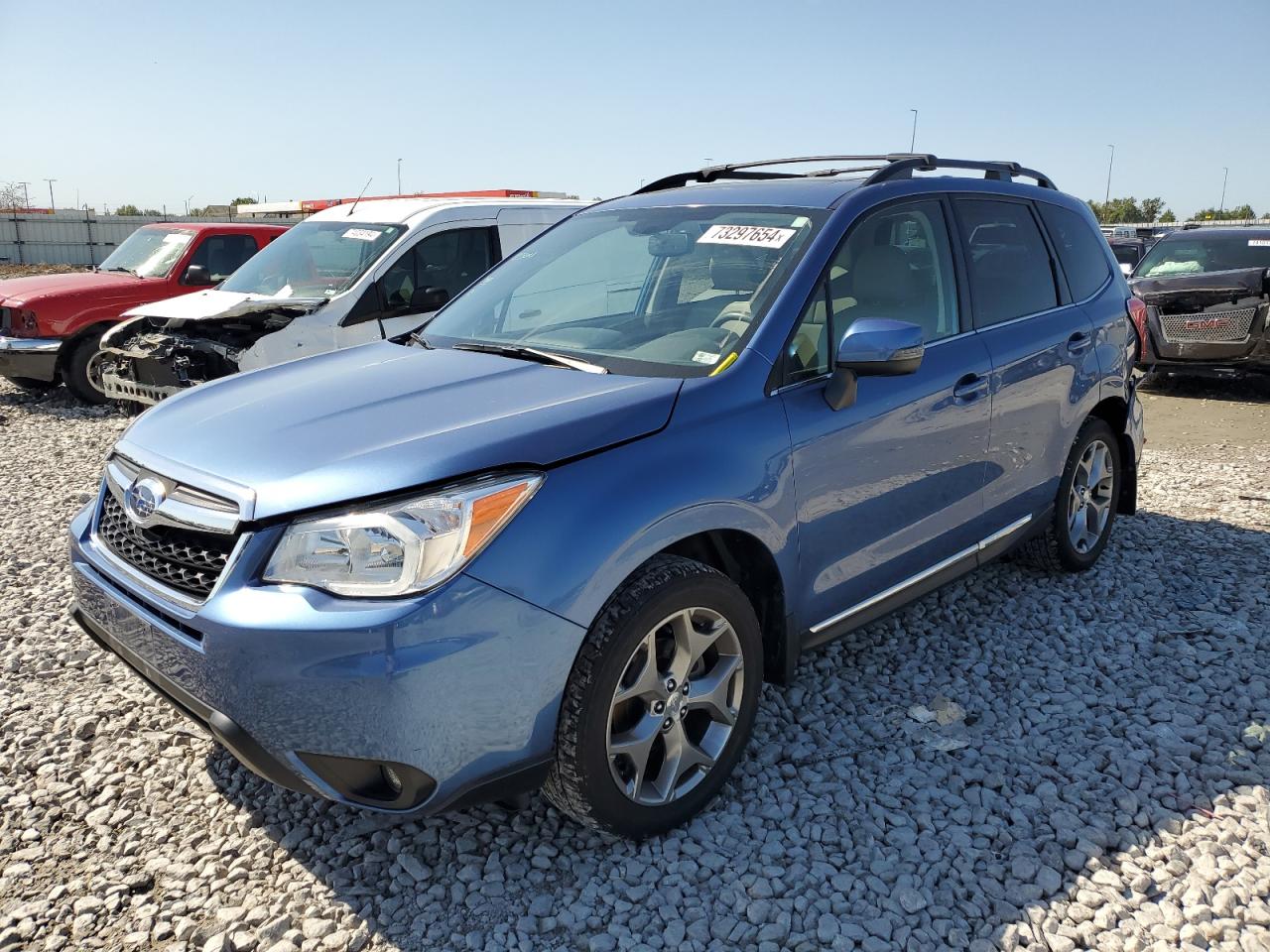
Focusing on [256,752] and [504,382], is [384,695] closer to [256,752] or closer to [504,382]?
[256,752]

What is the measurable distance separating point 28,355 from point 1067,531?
9554mm

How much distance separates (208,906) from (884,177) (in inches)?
130

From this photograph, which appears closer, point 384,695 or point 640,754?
point 384,695

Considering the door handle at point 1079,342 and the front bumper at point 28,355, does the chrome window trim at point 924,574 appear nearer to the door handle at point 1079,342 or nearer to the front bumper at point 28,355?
the door handle at point 1079,342

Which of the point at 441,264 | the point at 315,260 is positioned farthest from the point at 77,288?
the point at 441,264

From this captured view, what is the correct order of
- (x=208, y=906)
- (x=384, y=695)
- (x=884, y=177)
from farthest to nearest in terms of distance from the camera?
(x=884, y=177), (x=208, y=906), (x=384, y=695)

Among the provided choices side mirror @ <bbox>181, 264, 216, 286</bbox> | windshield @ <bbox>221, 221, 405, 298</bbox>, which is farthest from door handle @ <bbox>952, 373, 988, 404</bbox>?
side mirror @ <bbox>181, 264, 216, 286</bbox>

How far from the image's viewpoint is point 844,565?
130 inches

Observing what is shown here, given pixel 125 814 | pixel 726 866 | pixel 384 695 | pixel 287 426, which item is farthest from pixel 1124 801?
pixel 125 814

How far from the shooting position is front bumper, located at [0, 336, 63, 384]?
964cm

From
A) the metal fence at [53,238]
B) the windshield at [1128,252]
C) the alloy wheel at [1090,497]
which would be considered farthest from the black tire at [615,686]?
the metal fence at [53,238]

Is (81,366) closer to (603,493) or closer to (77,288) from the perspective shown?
(77,288)

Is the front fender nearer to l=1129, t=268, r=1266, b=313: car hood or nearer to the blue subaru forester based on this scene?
the blue subaru forester

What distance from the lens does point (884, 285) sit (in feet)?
11.9
